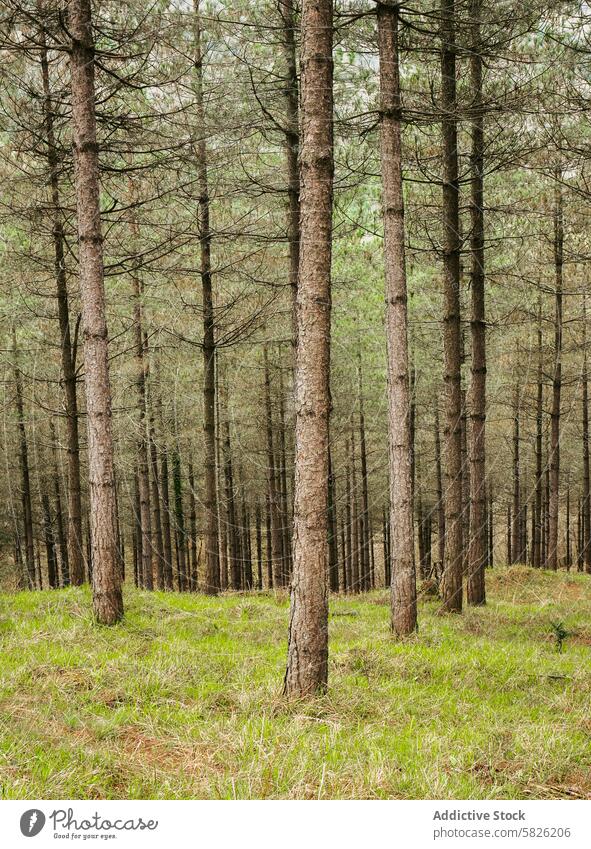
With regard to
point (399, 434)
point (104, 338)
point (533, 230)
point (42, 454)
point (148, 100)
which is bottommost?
point (42, 454)

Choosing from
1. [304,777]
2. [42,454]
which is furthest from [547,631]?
[42,454]

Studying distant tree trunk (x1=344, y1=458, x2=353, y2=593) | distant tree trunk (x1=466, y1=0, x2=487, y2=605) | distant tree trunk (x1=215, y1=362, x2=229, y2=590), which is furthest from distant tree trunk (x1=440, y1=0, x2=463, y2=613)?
distant tree trunk (x1=344, y1=458, x2=353, y2=593)

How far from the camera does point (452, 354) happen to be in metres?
10.7

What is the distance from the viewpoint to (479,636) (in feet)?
30.5

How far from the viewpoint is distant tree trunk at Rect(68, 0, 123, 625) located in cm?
777

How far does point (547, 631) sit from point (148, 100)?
1081 centimetres

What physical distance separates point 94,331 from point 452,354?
6.00 metres

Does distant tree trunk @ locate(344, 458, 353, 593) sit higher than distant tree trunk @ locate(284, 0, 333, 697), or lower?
lower

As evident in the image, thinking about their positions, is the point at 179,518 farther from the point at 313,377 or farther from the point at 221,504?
the point at 313,377

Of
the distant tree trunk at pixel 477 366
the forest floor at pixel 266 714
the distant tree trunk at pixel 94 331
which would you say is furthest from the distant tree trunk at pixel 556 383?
the distant tree trunk at pixel 94 331

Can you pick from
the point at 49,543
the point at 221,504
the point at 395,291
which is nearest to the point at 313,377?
the point at 395,291

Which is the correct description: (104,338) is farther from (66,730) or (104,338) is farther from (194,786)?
(194,786)

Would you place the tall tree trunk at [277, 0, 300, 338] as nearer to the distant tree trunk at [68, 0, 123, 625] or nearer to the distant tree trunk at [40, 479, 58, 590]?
the distant tree trunk at [68, 0, 123, 625]
